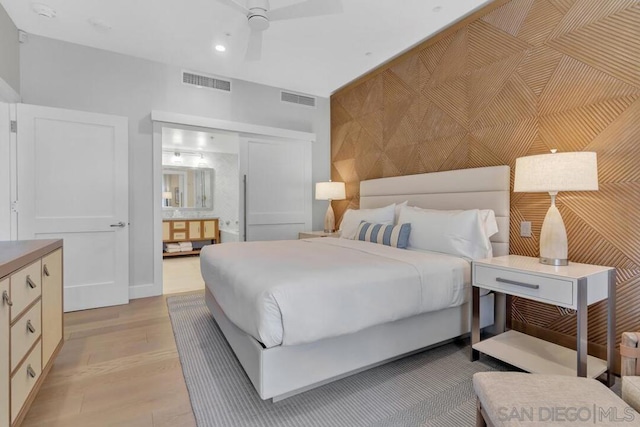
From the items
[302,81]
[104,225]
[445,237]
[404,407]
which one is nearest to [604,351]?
[445,237]

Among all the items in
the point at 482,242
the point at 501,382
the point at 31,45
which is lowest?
the point at 501,382

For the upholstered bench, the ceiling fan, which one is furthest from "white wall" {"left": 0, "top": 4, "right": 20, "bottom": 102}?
the upholstered bench

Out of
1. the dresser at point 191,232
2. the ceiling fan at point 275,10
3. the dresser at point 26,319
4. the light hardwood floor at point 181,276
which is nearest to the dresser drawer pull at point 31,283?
the dresser at point 26,319

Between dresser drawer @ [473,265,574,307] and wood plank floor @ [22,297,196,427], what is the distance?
77.2 inches

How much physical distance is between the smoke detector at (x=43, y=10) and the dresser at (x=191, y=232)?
4364 mm

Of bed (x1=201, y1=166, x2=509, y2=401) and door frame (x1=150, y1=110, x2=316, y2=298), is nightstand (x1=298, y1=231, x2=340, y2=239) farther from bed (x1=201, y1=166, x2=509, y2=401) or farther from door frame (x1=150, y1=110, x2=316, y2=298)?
door frame (x1=150, y1=110, x2=316, y2=298)

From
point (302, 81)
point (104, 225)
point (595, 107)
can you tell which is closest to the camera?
point (595, 107)

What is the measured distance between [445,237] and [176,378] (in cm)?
220

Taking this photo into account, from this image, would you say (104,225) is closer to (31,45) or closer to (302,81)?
(31,45)

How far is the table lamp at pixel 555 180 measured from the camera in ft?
6.16

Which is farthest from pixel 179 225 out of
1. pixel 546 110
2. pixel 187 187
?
pixel 546 110

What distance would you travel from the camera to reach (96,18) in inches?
114

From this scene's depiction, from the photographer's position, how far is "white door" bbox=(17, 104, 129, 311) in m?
3.06

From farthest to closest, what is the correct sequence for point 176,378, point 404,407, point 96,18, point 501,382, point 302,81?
point 302,81, point 96,18, point 176,378, point 404,407, point 501,382
